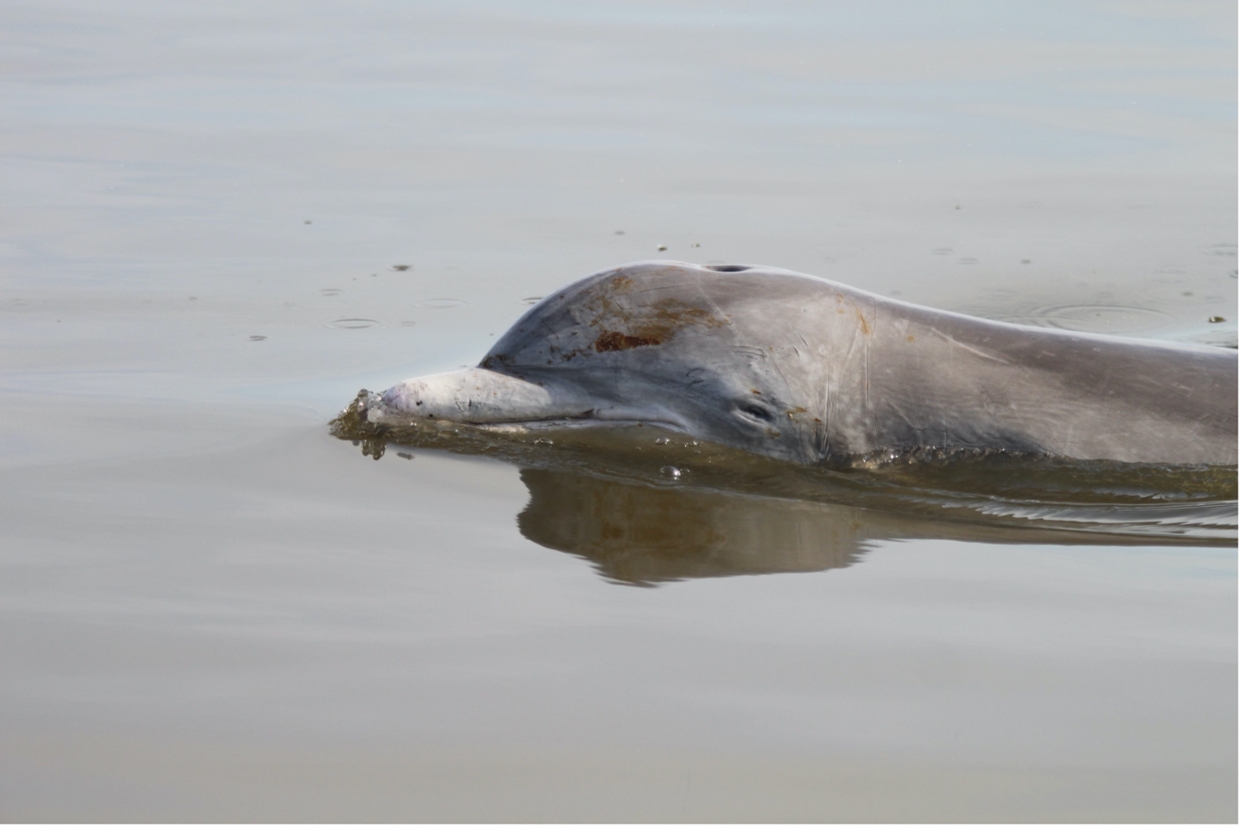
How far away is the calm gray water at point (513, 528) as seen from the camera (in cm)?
416

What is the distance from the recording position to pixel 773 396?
272 inches

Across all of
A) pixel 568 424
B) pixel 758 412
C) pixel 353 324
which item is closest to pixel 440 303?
pixel 353 324

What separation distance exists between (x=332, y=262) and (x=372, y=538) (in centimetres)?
542

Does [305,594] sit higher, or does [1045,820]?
[305,594]

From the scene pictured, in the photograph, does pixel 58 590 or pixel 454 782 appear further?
pixel 58 590

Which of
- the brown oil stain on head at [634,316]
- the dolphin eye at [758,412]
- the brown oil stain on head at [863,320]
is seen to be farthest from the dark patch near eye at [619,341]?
the brown oil stain on head at [863,320]

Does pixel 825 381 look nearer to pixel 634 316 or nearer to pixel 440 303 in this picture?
pixel 634 316

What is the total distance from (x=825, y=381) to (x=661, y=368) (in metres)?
0.72

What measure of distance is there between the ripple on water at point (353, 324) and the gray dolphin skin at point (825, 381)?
7.95 ft

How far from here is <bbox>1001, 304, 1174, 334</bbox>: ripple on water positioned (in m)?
10.4

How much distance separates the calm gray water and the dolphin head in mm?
493

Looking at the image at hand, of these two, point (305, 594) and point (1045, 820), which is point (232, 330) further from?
point (1045, 820)

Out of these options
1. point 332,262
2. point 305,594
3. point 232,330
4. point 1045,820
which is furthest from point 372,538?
point 332,262

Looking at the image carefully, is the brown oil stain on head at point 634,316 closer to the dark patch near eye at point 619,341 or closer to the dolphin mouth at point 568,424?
the dark patch near eye at point 619,341
